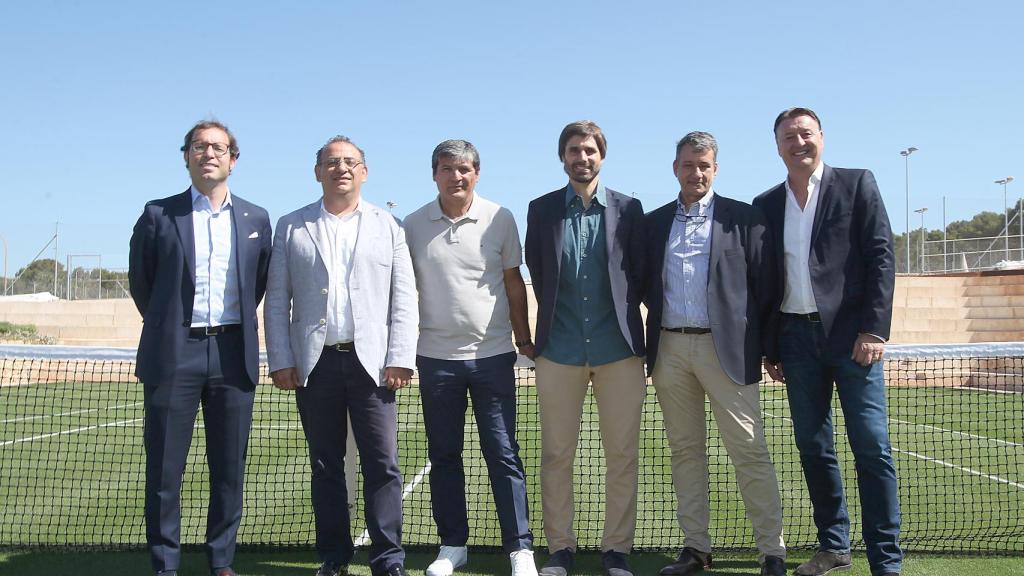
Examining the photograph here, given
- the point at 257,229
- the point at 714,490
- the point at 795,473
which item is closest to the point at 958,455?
the point at 795,473

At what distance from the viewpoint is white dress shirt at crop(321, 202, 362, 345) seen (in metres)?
4.52

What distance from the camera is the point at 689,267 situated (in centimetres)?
468

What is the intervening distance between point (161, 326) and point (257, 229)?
2.47 ft

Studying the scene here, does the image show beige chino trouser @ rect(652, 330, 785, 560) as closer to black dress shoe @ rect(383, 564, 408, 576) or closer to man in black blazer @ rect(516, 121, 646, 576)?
man in black blazer @ rect(516, 121, 646, 576)

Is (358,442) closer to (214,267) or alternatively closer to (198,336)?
(198,336)

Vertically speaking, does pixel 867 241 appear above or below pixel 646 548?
above

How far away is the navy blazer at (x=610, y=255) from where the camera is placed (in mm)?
4656

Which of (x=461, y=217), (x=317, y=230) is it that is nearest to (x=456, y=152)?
(x=461, y=217)

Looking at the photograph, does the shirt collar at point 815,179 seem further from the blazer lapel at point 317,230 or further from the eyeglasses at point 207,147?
the eyeglasses at point 207,147

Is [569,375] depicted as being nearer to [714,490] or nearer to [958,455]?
[714,490]

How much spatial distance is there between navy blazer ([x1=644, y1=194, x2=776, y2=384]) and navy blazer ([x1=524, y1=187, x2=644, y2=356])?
10 centimetres

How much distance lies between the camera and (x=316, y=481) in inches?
183

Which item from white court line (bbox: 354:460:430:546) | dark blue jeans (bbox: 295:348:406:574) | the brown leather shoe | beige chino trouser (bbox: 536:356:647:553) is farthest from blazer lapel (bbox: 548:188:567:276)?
white court line (bbox: 354:460:430:546)

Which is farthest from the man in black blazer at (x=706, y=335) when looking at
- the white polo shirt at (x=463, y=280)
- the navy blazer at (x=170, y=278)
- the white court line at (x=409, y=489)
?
the navy blazer at (x=170, y=278)
